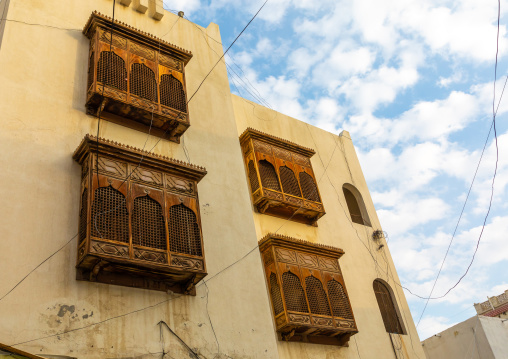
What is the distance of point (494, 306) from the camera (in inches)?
993

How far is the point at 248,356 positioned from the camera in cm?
893

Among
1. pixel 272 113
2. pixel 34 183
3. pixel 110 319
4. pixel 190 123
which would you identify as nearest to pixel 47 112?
pixel 34 183

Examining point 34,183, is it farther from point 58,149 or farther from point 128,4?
point 128,4

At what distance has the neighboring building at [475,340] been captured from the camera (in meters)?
17.1

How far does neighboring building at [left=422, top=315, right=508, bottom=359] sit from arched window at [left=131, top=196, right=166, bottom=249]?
1308 centimetres

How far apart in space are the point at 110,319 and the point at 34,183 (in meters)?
2.54

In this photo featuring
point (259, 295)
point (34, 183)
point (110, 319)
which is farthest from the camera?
point (259, 295)

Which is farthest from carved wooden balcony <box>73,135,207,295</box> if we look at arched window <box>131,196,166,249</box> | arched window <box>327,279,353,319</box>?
arched window <box>327,279,353,319</box>

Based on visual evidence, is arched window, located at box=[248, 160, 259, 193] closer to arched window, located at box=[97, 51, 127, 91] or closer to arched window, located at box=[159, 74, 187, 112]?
arched window, located at box=[159, 74, 187, 112]

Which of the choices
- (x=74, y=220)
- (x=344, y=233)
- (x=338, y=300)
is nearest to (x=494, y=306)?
(x=344, y=233)

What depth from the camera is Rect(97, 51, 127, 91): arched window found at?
10188 millimetres

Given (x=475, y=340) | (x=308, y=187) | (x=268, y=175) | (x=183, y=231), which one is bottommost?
(x=475, y=340)

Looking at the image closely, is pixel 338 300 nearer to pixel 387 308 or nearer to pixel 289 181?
pixel 387 308

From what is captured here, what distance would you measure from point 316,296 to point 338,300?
2.20 ft
